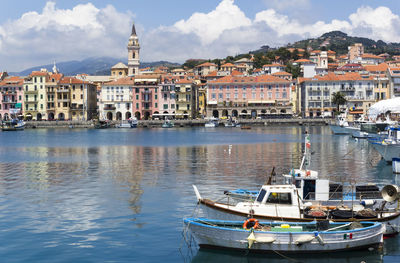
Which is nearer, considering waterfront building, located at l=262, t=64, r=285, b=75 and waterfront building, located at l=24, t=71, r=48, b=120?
waterfront building, located at l=24, t=71, r=48, b=120

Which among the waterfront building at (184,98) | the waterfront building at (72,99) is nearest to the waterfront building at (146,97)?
the waterfront building at (184,98)

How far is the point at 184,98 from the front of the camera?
487 ft

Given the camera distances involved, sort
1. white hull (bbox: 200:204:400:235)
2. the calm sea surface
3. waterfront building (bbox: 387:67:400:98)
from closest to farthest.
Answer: the calm sea surface, white hull (bbox: 200:204:400:235), waterfront building (bbox: 387:67:400:98)

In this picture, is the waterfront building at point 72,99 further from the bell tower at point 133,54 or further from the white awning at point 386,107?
the white awning at point 386,107

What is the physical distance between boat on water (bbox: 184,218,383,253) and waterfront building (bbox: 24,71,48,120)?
141 meters

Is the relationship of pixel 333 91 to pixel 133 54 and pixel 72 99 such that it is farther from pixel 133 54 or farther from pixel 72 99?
pixel 72 99

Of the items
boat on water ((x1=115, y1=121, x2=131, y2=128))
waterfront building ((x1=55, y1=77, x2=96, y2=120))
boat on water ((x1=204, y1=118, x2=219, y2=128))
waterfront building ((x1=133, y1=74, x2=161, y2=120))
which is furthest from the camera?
waterfront building ((x1=55, y1=77, x2=96, y2=120))

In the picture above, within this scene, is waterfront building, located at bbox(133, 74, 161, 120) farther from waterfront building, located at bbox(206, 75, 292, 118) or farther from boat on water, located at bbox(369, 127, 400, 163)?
boat on water, located at bbox(369, 127, 400, 163)

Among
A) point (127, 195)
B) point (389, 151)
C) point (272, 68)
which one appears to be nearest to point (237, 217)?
point (127, 195)

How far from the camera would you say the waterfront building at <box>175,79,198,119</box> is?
14775 cm

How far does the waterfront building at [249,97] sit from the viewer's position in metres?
145

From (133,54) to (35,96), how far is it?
41.3 m

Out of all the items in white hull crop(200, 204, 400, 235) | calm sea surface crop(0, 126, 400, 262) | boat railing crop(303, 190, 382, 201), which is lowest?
calm sea surface crop(0, 126, 400, 262)

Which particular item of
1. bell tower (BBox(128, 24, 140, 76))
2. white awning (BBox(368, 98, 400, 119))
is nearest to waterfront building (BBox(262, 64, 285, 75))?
bell tower (BBox(128, 24, 140, 76))
